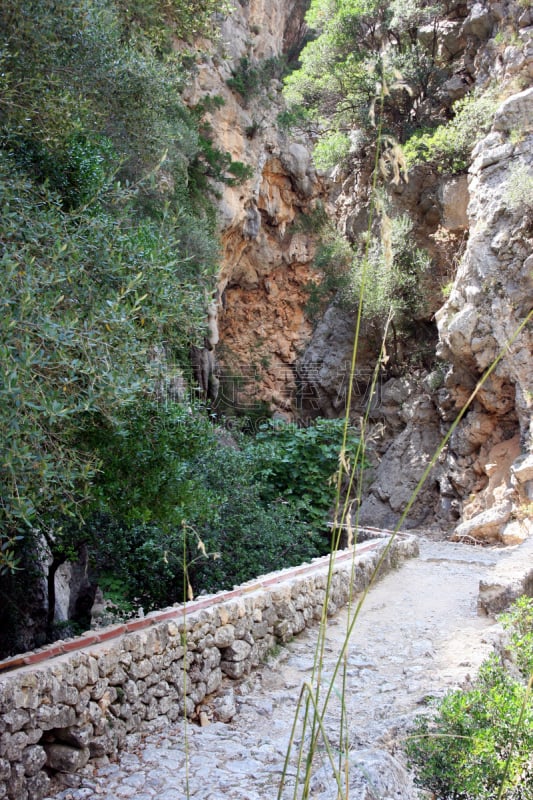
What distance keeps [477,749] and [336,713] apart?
1810 millimetres

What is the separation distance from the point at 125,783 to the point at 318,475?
23.2ft

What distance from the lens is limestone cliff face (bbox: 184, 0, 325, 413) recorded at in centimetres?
1927

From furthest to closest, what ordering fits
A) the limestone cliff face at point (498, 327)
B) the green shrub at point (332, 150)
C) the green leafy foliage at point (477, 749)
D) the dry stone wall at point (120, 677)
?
the green shrub at point (332, 150) → the limestone cliff face at point (498, 327) → the dry stone wall at point (120, 677) → the green leafy foliage at point (477, 749)

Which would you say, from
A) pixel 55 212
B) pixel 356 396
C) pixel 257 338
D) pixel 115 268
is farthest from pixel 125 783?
pixel 257 338

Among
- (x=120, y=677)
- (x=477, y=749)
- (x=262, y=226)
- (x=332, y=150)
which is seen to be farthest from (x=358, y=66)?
(x=477, y=749)

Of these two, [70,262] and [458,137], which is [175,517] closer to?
[70,262]

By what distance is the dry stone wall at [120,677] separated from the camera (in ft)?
10.9

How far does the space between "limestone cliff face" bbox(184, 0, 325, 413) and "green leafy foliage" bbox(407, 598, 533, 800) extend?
16.4 m

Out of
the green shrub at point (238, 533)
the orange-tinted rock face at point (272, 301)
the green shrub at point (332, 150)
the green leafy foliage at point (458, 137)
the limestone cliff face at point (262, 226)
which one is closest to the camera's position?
the green shrub at point (238, 533)

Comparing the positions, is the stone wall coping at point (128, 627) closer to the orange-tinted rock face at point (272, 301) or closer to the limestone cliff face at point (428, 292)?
the limestone cliff face at point (428, 292)

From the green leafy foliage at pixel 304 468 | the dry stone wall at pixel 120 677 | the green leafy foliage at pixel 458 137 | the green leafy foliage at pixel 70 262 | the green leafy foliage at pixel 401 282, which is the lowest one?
the dry stone wall at pixel 120 677

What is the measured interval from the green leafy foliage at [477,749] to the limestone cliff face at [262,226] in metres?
16.4

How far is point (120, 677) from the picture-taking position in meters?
4.00

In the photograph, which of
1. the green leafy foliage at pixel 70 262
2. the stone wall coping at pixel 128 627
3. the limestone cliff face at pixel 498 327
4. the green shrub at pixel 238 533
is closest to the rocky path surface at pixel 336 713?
the stone wall coping at pixel 128 627
